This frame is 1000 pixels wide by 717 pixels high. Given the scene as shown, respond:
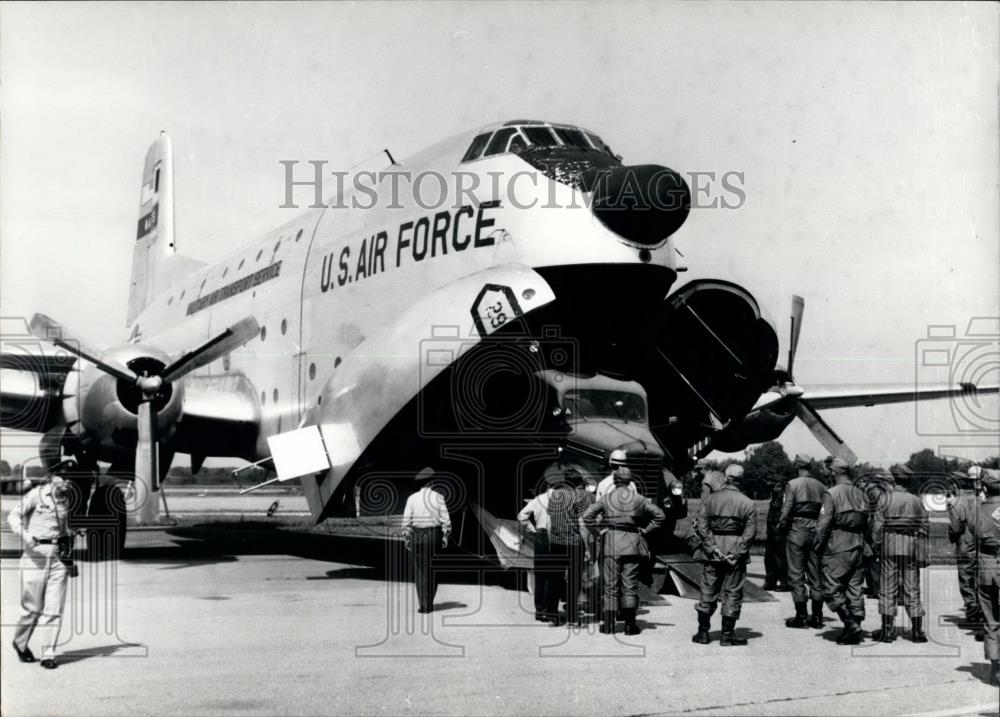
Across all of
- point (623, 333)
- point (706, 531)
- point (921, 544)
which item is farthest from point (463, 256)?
point (921, 544)

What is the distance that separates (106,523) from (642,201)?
1108 centimetres

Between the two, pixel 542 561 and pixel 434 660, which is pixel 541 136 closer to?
pixel 542 561

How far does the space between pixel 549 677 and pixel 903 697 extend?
2.59 meters

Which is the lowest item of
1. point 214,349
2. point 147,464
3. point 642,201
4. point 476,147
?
point 147,464

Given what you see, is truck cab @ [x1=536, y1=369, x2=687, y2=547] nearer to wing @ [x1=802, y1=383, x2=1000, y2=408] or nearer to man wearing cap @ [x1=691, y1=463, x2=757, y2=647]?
man wearing cap @ [x1=691, y1=463, x2=757, y2=647]

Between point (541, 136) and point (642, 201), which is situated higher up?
point (541, 136)

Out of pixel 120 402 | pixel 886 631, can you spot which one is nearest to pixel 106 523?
pixel 120 402

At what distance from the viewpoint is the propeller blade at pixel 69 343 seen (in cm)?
1448

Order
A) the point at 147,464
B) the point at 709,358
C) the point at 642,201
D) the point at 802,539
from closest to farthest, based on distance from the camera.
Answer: the point at 802,539 < the point at 642,201 < the point at 709,358 < the point at 147,464

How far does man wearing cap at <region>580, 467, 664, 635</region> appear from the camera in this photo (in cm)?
971

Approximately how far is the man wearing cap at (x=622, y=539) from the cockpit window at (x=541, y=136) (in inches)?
194

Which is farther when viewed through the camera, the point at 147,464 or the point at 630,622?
the point at 147,464

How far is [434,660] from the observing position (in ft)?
26.9

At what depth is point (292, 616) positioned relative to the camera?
1030 cm
